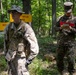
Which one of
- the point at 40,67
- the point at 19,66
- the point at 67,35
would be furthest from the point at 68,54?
the point at 19,66

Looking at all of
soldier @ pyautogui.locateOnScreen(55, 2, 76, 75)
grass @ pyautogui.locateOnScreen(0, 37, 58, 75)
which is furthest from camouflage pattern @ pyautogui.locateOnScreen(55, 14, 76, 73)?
grass @ pyautogui.locateOnScreen(0, 37, 58, 75)

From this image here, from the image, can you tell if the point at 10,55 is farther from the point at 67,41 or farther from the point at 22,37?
the point at 67,41

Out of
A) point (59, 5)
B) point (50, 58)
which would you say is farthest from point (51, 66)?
point (59, 5)

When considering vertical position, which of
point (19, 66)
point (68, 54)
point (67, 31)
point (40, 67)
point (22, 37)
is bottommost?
point (40, 67)

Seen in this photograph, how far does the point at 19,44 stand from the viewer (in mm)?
4879

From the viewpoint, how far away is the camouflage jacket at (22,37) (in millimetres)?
4777

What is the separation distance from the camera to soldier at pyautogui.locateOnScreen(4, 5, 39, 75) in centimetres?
478

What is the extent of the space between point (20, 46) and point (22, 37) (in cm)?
17

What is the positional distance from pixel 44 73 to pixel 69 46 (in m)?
1.80

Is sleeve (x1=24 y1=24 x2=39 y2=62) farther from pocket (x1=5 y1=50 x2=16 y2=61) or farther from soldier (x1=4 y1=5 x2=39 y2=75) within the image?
pocket (x1=5 y1=50 x2=16 y2=61)

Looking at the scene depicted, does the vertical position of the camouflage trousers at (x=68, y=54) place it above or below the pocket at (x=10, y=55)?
below

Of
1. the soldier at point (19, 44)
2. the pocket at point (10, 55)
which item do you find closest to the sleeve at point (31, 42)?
the soldier at point (19, 44)

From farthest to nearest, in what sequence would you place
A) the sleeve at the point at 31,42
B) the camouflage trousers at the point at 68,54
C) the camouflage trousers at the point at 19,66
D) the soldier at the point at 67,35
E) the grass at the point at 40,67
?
the grass at the point at 40,67, the camouflage trousers at the point at 68,54, the soldier at the point at 67,35, the camouflage trousers at the point at 19,66, the sleeve at the point at 31,42

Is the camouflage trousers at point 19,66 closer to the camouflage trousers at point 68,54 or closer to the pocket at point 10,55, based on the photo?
the pocket at point 10,55
